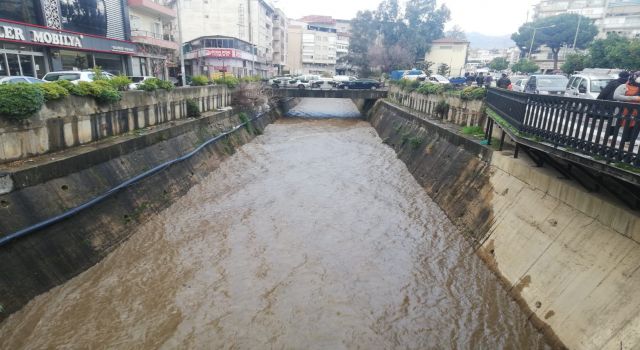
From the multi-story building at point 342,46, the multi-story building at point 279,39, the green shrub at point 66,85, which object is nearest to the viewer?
the green shrub at point 66,85

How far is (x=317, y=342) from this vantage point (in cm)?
779

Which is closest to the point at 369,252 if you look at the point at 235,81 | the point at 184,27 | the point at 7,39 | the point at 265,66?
the point at 235,81

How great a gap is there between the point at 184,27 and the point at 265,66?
62.4 feet

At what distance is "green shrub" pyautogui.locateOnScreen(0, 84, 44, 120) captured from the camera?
9617 mm

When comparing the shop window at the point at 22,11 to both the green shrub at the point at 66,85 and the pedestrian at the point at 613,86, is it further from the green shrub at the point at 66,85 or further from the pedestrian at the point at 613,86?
the pedestrian at the point at 613,86

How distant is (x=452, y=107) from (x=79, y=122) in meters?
18.1

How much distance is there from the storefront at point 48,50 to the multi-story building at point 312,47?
220 ft

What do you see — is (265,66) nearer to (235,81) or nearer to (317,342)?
(235,81)

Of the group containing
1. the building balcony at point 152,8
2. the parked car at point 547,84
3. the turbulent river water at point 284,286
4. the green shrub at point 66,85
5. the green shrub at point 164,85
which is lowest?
the turbulent river water at point 284,286

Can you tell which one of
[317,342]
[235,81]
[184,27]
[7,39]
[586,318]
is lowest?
[317,342]

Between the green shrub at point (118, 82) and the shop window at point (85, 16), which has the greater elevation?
the shop window at point (85, 16)

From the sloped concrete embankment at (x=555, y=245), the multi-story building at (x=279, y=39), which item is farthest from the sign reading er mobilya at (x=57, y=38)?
the multi-story building at (x=279, y=39)

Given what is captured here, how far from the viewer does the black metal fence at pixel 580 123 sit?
20.2ft

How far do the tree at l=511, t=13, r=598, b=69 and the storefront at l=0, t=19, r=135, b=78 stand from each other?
64.6m
